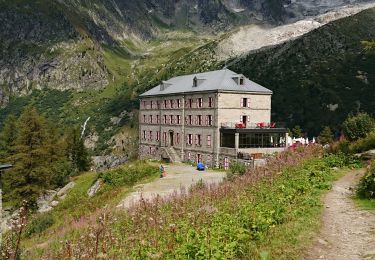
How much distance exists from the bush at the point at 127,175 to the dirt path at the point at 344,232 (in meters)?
27.6

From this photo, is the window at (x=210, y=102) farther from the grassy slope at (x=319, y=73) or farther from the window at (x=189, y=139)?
the grassy slope at (x=319, y=73)

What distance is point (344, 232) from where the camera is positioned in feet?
36.6

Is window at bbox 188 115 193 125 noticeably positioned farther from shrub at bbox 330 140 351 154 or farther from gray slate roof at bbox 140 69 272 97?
shrub at bbox 330 140 351 154

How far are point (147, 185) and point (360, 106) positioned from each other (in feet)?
398

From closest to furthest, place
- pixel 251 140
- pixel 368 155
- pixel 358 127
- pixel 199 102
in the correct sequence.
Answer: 1. pixel 368 155
2. pixel 358 127
3. pixel 251 140
4. pixel 199 102

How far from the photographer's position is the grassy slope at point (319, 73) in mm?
139375

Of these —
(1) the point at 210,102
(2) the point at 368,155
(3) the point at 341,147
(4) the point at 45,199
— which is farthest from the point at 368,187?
(4) the point at 45,199

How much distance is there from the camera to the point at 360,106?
455ft

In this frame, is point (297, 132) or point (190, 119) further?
point (297, 132)

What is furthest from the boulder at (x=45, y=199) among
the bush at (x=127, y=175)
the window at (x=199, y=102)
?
the window at (x=199, y=102)

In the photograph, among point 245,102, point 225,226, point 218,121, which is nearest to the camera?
point 225,226

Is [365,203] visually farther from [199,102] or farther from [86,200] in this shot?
[199,102]

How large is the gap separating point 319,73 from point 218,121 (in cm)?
11406

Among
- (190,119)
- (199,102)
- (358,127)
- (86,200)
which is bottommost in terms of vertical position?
(86,200)
